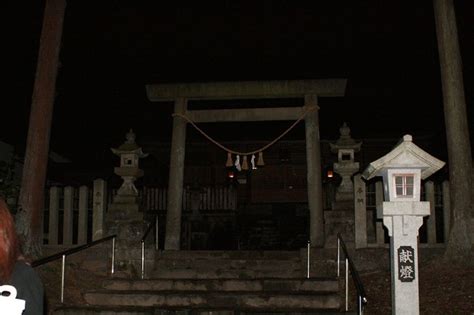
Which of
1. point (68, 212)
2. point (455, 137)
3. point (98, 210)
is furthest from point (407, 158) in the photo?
point (68, 212)

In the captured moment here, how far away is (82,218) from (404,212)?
A: 7.27 meters

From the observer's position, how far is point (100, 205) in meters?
11.8

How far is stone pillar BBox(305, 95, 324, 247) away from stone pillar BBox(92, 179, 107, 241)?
14.5 ft

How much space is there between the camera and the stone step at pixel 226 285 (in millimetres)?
9195

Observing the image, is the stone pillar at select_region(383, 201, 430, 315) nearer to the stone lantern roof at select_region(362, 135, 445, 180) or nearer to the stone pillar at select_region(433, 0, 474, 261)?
the stone lantern roof at select_region(362, 135, 445, 180)

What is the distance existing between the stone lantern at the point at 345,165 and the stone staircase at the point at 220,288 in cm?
A: 155

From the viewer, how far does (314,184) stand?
38.5ft

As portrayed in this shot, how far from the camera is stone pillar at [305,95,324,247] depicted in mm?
11539

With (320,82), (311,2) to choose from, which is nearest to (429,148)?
(320,82)

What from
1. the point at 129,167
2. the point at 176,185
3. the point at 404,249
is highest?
the point at 129,167

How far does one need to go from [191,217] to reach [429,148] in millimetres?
8243

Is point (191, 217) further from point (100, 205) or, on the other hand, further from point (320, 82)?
point (320, 82)

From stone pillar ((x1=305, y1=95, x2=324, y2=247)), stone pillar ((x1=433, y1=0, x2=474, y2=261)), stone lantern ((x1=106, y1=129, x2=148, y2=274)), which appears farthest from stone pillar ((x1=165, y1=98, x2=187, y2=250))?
stone pillar ((x1=433, y1=0, x2=474, y2=261))

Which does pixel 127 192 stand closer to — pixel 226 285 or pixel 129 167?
pixel 129 167
